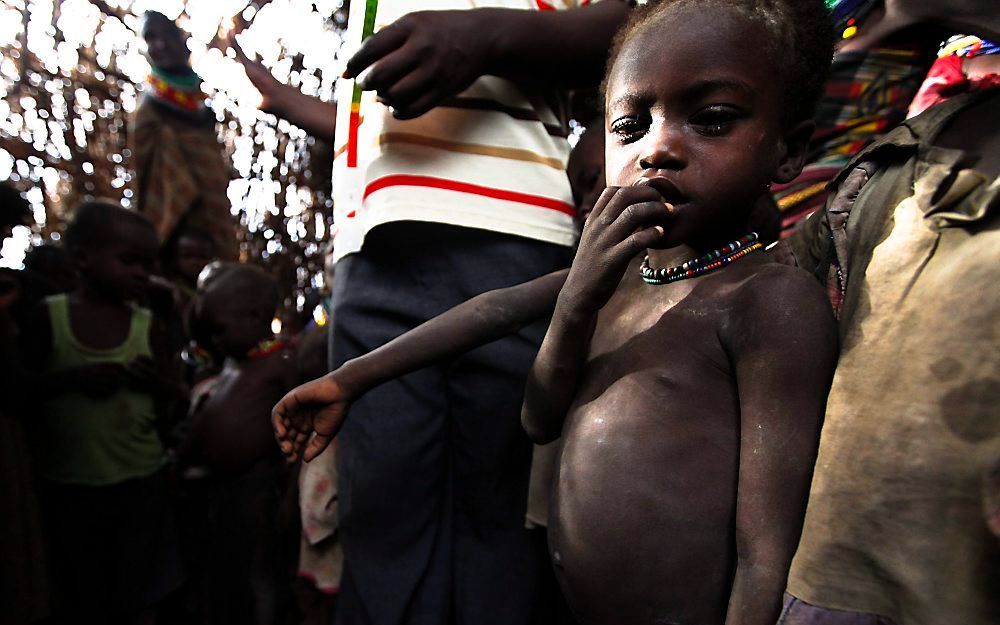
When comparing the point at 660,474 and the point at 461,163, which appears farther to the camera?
the point at 461,163

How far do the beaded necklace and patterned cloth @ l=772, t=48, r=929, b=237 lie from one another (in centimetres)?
55

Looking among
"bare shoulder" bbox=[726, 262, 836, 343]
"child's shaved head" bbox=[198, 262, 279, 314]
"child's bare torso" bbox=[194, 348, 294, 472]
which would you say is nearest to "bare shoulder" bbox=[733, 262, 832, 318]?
"bare shoulder" bbox=[726, 262, 836, 343]

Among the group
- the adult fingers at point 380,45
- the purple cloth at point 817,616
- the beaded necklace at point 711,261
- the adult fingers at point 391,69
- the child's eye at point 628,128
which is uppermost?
the adult fingers at point 380,45

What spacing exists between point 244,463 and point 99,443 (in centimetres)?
52

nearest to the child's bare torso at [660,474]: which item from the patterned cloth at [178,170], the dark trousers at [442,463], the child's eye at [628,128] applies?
the child's eye at [628,128]

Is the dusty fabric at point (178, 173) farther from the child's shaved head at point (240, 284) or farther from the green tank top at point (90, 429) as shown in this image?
the green tank top at point (90, 429)

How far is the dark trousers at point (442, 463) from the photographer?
151 centimetres

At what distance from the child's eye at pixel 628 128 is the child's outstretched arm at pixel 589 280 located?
0.10 m

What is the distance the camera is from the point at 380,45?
4.43 feet

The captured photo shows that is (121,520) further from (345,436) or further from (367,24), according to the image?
(367,24)

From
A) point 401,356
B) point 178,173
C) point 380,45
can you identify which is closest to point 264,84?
point 380,45

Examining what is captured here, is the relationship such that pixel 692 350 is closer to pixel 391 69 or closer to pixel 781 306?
pixel 781 306

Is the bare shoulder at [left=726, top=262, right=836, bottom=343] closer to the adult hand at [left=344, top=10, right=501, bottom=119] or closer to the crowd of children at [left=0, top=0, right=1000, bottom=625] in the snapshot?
the crowd of children at [left=0, top=0, right=1000, bottom=625]

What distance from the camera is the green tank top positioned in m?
2.89
